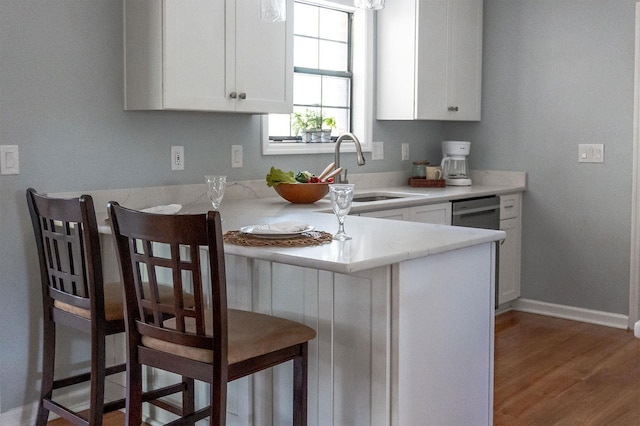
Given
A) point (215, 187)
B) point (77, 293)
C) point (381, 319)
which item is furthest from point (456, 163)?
point (77, 293)

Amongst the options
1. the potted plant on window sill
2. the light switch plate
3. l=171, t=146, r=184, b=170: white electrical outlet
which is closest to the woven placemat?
the light switch plate

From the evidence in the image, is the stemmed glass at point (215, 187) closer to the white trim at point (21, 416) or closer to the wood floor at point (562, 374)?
the wood floor at point (562, 374)

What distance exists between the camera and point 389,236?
2.55 meters

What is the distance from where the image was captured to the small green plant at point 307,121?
438 cm

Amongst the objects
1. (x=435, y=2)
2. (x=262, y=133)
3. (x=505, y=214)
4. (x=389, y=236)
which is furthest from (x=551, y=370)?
(x=435, y=2)

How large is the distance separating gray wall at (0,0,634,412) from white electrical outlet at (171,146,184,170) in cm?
3

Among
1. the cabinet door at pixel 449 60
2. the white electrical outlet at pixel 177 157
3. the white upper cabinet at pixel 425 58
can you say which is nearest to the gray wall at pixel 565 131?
the cabinet door at pixel 449 60

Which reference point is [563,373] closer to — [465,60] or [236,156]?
[236,156]

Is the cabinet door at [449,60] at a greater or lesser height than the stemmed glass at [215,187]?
greater

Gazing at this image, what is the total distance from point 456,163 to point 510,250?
0.71m

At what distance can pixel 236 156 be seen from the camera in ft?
12.8

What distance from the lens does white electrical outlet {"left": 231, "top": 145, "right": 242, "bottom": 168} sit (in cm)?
390

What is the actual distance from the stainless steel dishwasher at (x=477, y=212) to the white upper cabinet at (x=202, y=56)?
54.8 inches

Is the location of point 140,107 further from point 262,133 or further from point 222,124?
point 262,133
